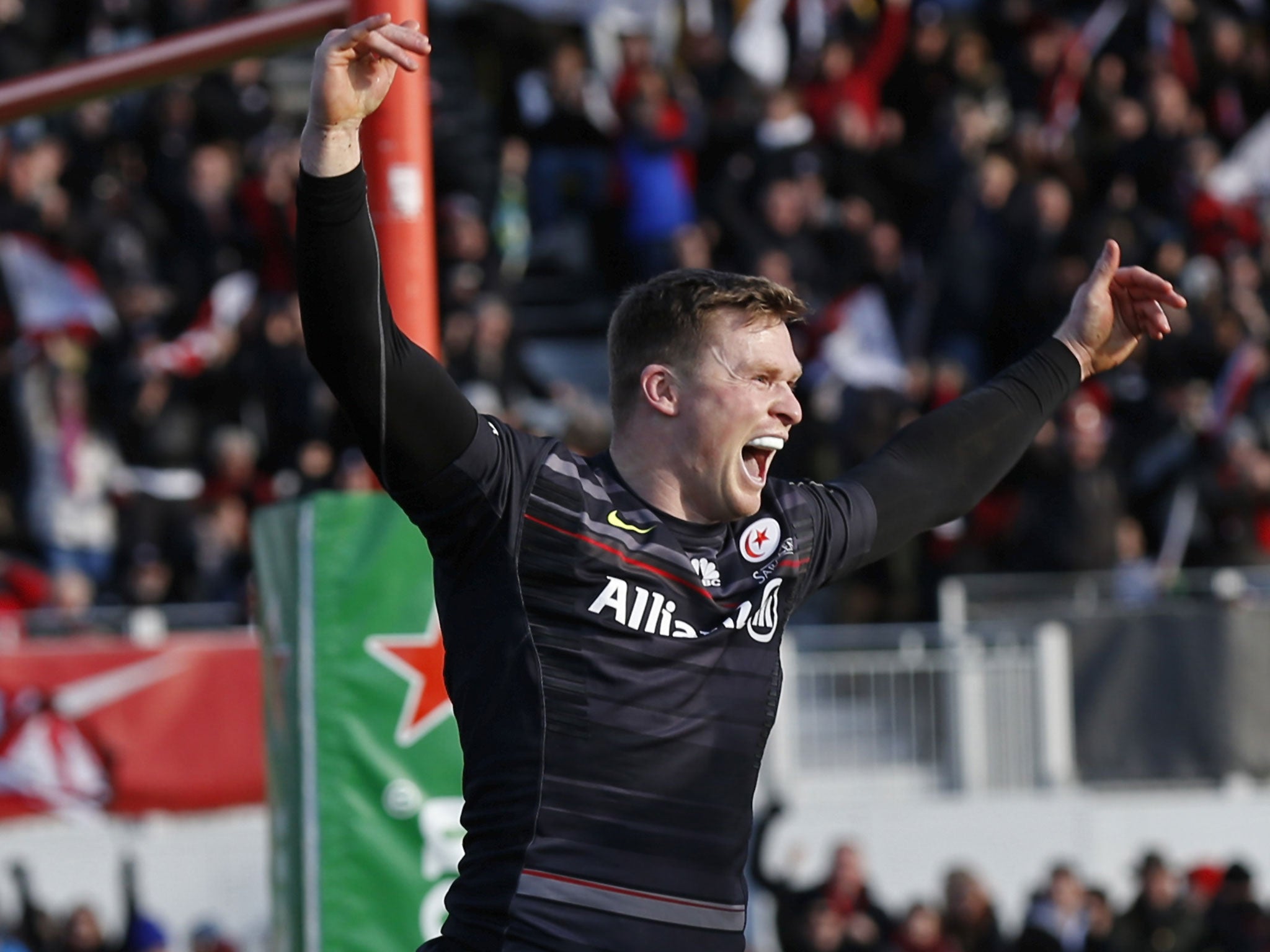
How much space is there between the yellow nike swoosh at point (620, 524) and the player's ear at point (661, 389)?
8.4 inches

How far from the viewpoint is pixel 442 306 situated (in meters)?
12.9

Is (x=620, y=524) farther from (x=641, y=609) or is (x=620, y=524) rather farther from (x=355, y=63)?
(x=355, y=63)

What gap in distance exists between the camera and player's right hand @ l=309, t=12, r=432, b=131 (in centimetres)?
313

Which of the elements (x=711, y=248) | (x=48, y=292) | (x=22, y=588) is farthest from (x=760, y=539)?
(x=48, y=292)

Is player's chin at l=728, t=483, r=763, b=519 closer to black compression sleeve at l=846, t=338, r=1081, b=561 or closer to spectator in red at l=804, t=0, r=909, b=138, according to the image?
black compression sleeve at l=846, t=338, r=1081, b=561

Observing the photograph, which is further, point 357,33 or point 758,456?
point 758,456

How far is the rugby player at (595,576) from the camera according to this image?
3.18 meters

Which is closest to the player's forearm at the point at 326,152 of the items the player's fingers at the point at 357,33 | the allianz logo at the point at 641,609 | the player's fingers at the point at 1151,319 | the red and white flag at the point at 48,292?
the player's fingers at the point at 357,33

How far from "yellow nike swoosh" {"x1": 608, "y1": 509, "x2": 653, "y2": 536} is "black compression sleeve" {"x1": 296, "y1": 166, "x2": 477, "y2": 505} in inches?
15.5

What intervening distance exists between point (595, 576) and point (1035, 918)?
7.44m

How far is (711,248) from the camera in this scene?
1304 cm

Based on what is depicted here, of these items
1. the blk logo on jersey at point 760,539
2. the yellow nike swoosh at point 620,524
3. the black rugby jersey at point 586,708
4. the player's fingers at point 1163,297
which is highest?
the player's fingers at point 1163,297

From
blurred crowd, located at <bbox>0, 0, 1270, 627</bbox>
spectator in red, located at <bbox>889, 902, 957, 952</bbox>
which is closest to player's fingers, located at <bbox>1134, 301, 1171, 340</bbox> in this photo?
blurred crowd, located at <bbox>0, 0, 1270, 627</bbox>

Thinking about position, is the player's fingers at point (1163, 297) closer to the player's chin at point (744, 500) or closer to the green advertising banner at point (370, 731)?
the player's chin at point (744, 500)
